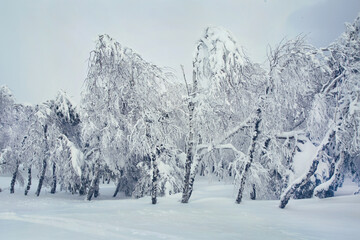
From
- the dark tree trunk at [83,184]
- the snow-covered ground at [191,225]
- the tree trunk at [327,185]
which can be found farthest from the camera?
the dark tree trunk at [83,184]

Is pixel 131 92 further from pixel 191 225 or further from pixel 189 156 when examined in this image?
pixel 191 225

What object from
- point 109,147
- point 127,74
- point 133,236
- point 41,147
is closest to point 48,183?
point 41,147

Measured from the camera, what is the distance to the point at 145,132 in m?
11.5

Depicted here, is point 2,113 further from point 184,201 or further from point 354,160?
point 354,160

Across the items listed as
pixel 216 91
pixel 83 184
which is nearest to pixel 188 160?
pixel 216 91

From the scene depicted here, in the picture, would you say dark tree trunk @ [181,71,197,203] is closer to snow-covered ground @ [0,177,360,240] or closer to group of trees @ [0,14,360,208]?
group of trees @ [0,14,360,208]

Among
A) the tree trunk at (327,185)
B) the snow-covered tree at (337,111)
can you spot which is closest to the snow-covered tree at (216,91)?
the snow-covered tree at (337,111)

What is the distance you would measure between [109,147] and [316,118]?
36.4 ft

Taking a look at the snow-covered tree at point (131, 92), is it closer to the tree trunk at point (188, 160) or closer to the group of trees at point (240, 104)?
the group of trees at point (240, 104)

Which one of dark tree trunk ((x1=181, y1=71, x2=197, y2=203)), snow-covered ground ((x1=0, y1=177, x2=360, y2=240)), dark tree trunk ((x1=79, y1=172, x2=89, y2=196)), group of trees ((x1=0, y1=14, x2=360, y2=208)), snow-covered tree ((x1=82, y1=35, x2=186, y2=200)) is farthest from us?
dark tree trunk ((x1=79, y1=172, x2=89, y2=196))

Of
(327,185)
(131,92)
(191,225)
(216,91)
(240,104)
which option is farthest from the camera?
(327,185)

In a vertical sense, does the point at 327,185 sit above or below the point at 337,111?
below

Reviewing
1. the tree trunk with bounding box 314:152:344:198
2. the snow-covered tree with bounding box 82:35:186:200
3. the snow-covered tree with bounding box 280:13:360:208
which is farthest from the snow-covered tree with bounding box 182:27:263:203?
the tree trunk with bounding box 314:152:344:198

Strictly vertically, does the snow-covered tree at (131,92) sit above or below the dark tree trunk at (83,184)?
above
